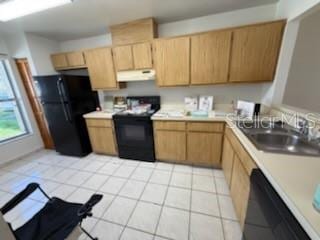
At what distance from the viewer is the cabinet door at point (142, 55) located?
2.34 metres

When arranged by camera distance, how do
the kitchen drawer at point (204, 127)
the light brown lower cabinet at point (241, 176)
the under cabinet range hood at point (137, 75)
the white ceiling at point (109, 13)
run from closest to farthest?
the light brown lower cabinet at point (241, 176) < the white ceiling at point (109, 13) < the kitchen drawer at point (204, 127) < the under cabinet range hood at point (137, 75)

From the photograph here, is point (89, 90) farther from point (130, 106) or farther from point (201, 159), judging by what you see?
point (201, 159)

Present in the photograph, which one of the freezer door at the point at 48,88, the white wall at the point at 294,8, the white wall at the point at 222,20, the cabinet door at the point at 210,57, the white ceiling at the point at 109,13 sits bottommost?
the freezer door at the point at 48,88

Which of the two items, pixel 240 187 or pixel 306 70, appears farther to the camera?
pixel 306 70

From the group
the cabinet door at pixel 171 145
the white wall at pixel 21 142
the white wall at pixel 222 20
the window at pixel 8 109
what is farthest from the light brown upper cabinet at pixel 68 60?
the cabinet door at pixel 171 145

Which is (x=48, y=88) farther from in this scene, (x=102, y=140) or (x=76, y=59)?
(x=102, y=140)

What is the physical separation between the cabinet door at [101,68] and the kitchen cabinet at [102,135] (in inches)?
27.6

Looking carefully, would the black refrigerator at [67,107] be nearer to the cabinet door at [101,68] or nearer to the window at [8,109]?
the cabinet door at [101,68]

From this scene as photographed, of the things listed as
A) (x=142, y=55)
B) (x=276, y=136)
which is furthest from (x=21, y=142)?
(x=276, y=136)

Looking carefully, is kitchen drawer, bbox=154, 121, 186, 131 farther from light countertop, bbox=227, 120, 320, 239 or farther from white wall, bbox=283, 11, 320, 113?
white wall, bbox=283, 11, 320, 113

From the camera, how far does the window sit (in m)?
2.94

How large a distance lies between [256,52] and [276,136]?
45.2 inches

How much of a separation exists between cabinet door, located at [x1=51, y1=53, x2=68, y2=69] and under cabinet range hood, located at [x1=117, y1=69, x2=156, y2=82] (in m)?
1.28

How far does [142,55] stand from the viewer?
7.81 ft
